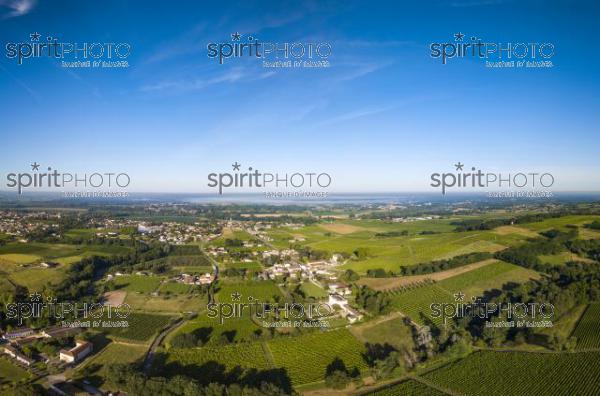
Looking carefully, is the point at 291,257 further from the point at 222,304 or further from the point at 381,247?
the point at 222,304

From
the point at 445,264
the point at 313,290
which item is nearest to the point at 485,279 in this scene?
the point at 445,264

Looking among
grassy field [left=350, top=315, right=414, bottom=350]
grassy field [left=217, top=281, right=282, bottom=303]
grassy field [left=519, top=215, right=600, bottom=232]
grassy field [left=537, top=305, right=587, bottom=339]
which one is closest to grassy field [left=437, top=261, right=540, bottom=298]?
grassy field [left=537, top=305, right=587, bottom=339]

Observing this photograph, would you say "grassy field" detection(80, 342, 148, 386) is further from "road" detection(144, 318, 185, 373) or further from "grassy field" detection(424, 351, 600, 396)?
"grassy field" detection(424, 351, 600, 396)

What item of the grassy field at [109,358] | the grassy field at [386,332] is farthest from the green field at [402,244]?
the grassy field at [109,358]

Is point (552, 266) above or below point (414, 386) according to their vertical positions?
above

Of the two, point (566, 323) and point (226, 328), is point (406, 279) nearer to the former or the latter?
point (566, 323)

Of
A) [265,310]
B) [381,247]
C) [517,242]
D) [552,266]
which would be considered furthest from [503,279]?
[265,310]
